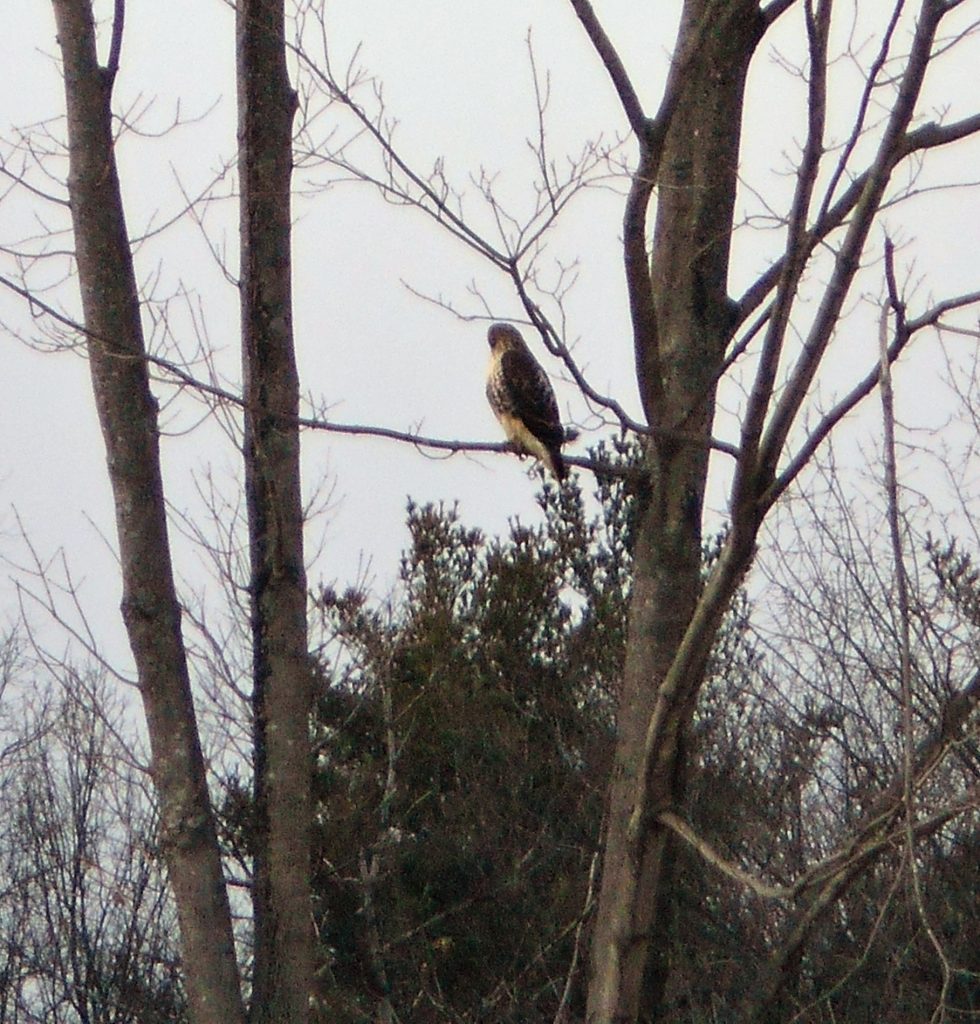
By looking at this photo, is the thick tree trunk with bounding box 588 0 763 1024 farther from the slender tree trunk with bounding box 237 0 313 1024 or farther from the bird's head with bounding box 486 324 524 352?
the bird's head with bounding box 486 324 524 352

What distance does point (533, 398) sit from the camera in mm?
7207

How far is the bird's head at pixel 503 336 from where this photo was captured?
7902 millimetres

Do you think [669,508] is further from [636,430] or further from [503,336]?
[503,336]

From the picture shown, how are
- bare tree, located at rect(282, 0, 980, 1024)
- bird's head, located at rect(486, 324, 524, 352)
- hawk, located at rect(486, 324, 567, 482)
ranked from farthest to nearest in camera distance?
bird's head, located at rect(486, 324, 524, 352)
hawk, located at rect(486, 324, 567, 482)
bare tree, located at rect(282, 0, 980, 1024)

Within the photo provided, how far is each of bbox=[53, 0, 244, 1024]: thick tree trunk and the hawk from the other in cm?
215

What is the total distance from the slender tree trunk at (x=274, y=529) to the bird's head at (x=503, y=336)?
3.13 metres

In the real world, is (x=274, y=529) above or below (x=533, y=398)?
below

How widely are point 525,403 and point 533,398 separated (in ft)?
Result: 0.15

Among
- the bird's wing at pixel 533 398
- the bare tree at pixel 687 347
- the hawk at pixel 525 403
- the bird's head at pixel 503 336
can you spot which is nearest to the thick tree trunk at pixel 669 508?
the bare tree at pixel 687 347

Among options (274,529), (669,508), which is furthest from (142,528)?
(669,508)

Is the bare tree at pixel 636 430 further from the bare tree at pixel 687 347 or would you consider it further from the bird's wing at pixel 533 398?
the bird's wing at pixel 533 398

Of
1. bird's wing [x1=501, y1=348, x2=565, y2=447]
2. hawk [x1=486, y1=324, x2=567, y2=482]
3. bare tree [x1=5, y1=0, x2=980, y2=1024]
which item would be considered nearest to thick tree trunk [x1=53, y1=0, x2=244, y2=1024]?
bare tree [x1=5, y1=0, x2=980, y2=1024]

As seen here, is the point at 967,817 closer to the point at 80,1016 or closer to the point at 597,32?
the point at 597,32

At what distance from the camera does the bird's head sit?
7.90m
